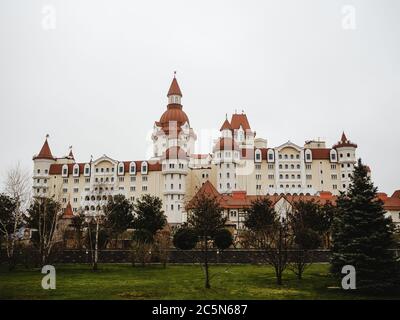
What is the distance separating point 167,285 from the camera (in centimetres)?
2227

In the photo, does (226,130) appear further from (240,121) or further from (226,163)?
(226,163)

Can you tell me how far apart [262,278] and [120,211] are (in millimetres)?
26076

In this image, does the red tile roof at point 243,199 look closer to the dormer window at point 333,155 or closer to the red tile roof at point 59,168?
the dormer window at point 333,155

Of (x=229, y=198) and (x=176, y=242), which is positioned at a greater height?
(x=229, y=198)

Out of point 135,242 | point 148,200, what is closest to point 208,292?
point 135,242

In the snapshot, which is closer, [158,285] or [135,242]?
[158,285]

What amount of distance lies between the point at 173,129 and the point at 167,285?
6648cm

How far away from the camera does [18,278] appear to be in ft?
83.6

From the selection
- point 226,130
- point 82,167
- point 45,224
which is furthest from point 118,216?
point 226,130

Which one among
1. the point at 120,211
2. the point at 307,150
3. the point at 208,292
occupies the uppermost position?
the point at 307,150

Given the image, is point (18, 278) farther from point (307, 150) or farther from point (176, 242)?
point (307, 150)

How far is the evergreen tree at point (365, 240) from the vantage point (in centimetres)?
1983

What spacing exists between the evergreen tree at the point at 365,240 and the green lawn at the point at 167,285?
1.22 m
